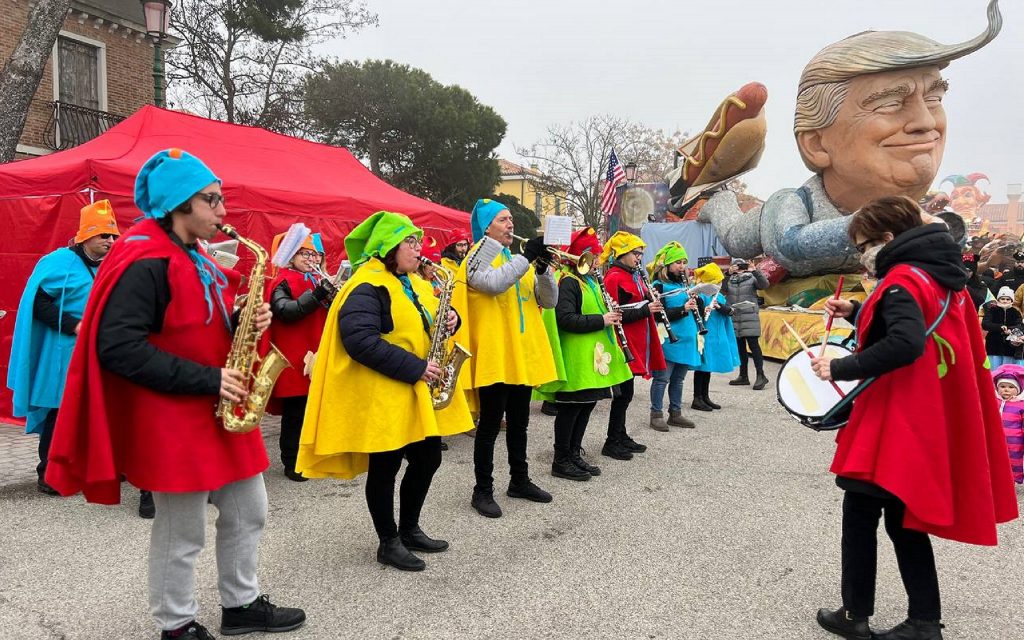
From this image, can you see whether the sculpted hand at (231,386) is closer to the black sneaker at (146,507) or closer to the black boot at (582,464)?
the black sneaker at (146,507)

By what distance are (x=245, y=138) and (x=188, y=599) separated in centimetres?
729

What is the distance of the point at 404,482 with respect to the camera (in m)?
3.63

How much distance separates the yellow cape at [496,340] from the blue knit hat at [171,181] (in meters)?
1.84

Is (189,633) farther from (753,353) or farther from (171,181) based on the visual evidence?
(753,353)

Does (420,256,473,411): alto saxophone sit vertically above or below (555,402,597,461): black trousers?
above

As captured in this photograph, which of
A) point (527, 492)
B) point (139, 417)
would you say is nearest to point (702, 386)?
point (527, 492)

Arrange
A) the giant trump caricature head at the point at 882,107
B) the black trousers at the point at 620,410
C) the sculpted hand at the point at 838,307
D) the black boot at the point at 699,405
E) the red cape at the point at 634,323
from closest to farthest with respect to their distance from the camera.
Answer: the sculpted hand at the point at 838,307, the black trousers at the point at 620,410, the red cape at the point at 634,323, the black boot at the point at 699,405, the giant trump caricature head at the point at 882,107

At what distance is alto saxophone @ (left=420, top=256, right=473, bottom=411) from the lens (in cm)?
345

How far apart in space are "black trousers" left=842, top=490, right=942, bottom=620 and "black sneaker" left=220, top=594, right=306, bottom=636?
237cm

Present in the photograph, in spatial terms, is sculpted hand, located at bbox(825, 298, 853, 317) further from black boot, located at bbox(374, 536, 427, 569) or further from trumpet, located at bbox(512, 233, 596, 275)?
black boot, located at bbox(374, 536, 427, 569)

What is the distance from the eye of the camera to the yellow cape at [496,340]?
160 inches

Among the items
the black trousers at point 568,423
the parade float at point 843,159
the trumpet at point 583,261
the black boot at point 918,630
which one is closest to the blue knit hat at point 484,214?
the trumpet at point 583,261

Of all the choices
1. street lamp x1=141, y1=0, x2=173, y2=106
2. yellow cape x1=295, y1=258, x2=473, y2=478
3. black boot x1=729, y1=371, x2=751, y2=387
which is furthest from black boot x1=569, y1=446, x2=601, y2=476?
street lamp x1=141, y1=0, x2=173, y2=106

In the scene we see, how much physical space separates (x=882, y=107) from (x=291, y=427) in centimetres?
1004
